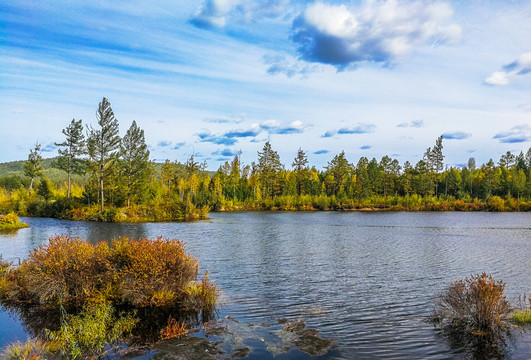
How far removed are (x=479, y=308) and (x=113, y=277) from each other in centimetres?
1345

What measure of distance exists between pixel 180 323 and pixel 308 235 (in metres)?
29.2

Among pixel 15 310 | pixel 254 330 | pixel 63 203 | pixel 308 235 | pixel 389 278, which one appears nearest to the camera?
pixel 254 330

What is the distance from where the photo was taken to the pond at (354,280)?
11.6 meters

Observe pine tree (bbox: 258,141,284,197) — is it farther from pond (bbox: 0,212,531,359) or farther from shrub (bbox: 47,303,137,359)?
shrub (bbox: 47,303,137,359)

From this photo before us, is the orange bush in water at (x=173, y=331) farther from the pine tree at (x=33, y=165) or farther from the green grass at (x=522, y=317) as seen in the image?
the pine tree at (x=33, y=165)

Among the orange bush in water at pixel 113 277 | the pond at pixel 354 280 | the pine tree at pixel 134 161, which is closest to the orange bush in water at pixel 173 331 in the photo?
the orange bush in water at pixel 113 277

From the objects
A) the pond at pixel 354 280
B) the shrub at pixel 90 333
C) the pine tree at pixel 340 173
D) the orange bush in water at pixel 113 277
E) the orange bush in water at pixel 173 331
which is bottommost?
the pond at pixel 354 280

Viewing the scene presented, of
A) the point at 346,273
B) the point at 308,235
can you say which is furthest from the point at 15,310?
the point at 308,235

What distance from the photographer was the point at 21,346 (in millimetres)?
9859

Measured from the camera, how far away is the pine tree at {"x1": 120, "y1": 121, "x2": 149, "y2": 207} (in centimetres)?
6580

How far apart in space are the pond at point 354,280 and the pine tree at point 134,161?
95.0 ft

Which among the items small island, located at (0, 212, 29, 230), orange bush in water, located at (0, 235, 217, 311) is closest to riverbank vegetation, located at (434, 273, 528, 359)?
orange bush in water, located at (0, 235, 217, 311)

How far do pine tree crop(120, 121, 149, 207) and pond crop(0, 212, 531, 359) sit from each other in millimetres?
28961

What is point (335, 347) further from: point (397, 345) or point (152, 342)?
point (152, 342)
